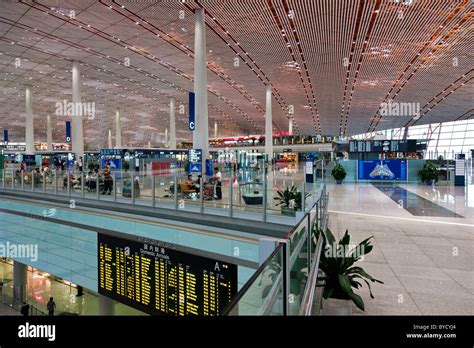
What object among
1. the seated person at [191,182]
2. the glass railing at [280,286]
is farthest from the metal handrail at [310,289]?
the seated person at [191,182]

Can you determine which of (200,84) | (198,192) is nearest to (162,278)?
(198,192)

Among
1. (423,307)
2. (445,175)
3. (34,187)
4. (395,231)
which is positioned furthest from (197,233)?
(445,175)

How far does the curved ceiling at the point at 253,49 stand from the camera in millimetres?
15094

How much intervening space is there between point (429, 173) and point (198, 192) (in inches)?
618

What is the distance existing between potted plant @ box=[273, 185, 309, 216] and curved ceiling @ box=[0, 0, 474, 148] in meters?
10.2

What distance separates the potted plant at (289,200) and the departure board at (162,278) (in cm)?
198

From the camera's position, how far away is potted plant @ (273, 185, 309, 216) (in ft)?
22.9

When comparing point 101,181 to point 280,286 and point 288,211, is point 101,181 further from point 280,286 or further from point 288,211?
point 280,286

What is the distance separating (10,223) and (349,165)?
63.1 feet

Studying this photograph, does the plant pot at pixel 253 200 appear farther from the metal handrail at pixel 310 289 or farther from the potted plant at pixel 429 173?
the potted plant at pixel 429 173

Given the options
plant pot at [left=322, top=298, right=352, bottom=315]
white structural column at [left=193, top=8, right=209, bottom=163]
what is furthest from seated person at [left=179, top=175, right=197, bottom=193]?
white structural column at [left=193, top=8, right=209, bottom=163]
